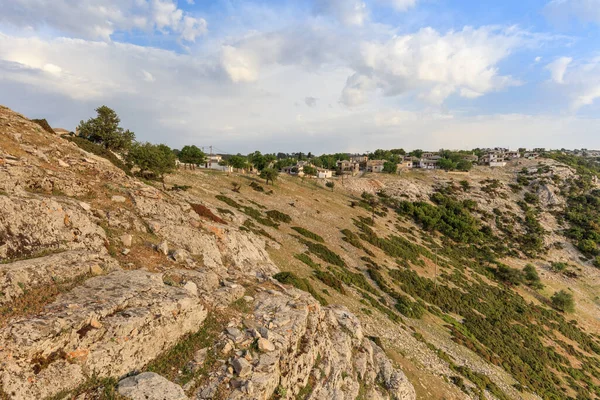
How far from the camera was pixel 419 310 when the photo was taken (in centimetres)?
3884

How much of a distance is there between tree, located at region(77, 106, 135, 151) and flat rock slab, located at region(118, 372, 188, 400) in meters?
56.3

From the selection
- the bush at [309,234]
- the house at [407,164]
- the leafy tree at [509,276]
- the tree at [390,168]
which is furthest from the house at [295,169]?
the leafy tree at [509,276]

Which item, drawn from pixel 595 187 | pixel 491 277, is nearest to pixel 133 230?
pixel 491 277

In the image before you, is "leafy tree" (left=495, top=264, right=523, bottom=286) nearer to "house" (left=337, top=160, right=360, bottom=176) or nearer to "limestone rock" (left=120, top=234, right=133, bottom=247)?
"limestone rock" (left=120, top=234, right=133, bottom=247)

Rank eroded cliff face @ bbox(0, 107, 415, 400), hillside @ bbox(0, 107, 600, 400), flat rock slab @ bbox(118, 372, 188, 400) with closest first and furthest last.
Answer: flat rock slab @ bbox(118, 372, 188, 400), eroded cliff face @ bbox(0, 107, 415, 400), hillside @ bbox(0, 107, 600, 400)

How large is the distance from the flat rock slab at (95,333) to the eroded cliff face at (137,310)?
4 centimetres

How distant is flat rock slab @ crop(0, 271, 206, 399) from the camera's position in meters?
9.04

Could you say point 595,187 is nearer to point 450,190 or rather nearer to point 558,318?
point 450,190

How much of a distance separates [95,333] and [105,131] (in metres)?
55.4

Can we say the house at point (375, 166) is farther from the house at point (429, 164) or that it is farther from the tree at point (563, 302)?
the tree at point (563, 302)

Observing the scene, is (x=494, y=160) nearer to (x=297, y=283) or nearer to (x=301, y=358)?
(x=297, y=283)

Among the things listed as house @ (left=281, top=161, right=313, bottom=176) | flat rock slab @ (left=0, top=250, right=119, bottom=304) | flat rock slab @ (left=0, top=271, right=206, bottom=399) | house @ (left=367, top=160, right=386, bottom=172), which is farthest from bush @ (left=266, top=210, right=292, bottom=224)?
house @ (left=367, top=160, right=386, bottom=172)

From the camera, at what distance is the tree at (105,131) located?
5278 centimetres

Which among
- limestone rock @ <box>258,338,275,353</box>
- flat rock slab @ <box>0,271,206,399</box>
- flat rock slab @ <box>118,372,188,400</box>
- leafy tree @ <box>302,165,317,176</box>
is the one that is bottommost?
limestone rock @ <box>258,338,275,353</box>
